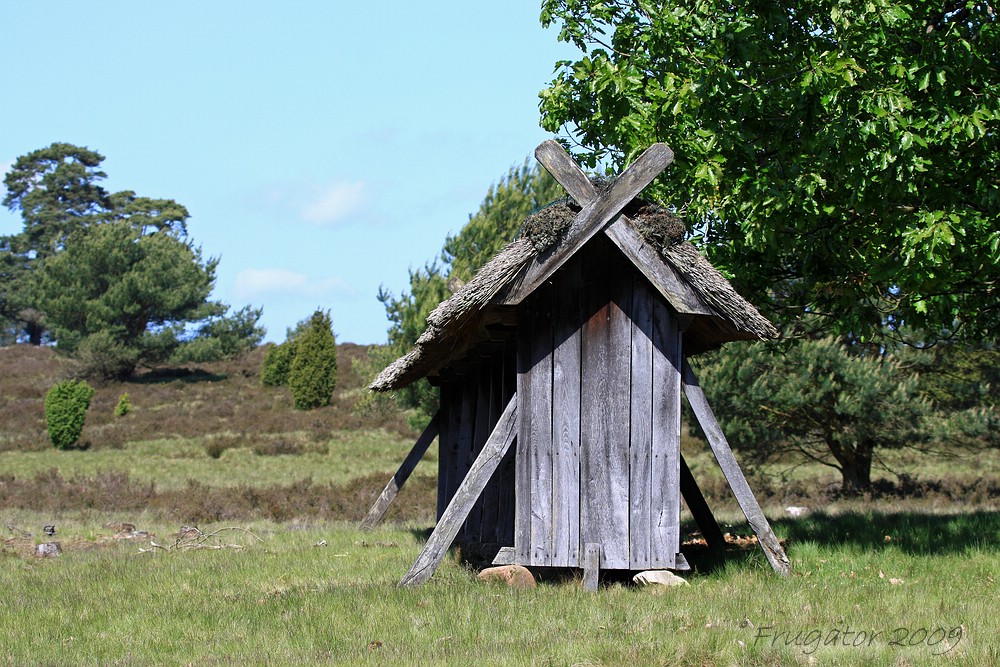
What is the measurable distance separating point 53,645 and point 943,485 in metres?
23.0

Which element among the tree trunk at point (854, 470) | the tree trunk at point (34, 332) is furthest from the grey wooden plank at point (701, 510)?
the tree trunk at point (34, 332)

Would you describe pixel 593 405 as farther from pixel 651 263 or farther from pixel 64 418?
pixel 64 418

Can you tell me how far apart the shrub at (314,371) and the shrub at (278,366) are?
3336 millimetres

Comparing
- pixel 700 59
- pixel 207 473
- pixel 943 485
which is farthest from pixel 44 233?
pixel 700 59

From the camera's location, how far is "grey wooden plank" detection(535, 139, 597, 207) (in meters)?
8.59

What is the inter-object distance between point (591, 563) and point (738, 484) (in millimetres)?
1491

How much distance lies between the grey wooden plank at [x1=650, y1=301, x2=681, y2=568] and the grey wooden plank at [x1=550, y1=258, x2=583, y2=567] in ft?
2.24

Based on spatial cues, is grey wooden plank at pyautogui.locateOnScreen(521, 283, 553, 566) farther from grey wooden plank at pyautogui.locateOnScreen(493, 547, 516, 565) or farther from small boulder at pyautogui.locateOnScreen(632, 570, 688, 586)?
small boulder at pyautogui.locateOnScreen(632, 570, 688, 586)

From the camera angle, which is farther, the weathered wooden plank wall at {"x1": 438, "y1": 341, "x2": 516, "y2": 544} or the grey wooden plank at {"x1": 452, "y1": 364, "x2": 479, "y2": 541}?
the grey wooden plank at {"x1": 452, "y1": 364, "x2": 479, "y2": 541}

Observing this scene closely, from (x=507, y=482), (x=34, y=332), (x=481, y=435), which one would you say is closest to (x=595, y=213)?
(x=507, y=482)

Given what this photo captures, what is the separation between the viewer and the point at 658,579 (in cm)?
880

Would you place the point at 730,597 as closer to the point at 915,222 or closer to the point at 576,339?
the point at 576,339

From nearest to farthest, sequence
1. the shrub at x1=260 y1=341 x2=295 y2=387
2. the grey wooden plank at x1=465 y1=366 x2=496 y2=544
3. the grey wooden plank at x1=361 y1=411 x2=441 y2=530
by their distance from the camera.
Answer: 1. the grey wooden plank at x1=465 y1=366 x2=496 y2=544
2. the grey wooden plank at x1=361 y1=411 x2=441 y2=530
3. the shrub at x1=260 y1=341 x2=295 y2=387

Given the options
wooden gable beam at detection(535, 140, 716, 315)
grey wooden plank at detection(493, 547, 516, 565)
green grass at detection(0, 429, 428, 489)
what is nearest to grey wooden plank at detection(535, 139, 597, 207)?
wooden gable beam at detection(535, 140, 716, 315)
